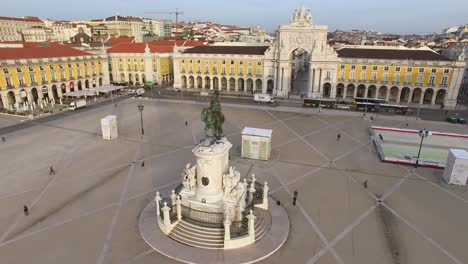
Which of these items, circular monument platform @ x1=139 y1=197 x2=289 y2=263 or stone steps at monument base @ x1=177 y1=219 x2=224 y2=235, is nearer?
circular monument platform @ x1=139 y1=197 x2=289 y2=263

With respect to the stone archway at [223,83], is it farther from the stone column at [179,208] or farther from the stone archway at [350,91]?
the stone column at [179,208]

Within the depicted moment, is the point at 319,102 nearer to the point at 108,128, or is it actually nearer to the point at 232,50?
the point at 232,50

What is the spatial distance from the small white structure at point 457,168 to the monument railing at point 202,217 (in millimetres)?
17946

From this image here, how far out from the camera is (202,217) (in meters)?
15.6

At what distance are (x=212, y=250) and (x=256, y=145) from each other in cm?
1234

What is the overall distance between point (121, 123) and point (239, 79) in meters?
30.2

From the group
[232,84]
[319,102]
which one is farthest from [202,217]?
[232,84]

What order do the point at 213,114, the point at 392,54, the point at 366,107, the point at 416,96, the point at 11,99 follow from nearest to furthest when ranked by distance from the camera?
1. the point at 213,114
2. the point at 366,107
3. the point at 11,99
4. the point at 392,54
5. the point at 416,96

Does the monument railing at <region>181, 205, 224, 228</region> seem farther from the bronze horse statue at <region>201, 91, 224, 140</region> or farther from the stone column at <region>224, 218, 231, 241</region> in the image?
the bronze horse statue at <region>201, 91, 224, 140</region>

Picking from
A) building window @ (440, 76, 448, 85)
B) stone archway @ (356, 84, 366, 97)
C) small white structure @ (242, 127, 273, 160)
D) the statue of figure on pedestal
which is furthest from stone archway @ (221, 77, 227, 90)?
the statue of figure on pedestal

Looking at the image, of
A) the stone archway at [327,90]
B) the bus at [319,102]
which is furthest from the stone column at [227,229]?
the stone archway at [327,90]

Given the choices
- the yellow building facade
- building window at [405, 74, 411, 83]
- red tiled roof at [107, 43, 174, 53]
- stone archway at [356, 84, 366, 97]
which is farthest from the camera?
red tiled roof at [107, 43, 174, 53]

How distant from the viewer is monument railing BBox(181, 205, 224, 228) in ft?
50.1

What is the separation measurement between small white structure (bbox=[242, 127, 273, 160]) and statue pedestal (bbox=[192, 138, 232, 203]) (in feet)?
30.9
